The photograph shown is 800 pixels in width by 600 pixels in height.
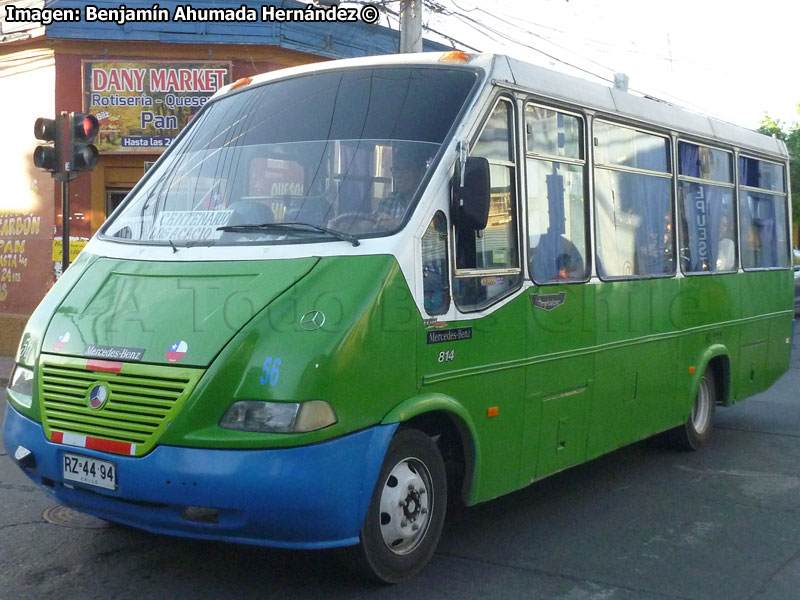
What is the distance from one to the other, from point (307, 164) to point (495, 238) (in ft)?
3.63

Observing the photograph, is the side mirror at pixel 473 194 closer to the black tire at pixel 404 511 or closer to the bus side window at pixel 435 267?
the bus side window at pixel 435 267

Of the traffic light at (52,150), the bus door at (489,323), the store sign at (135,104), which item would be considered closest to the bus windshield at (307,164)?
the bus door at (489,323)

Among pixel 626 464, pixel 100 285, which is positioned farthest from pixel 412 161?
pixel 626 464

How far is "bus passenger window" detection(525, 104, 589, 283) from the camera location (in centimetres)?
577

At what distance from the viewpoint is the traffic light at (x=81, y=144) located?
11.7 metres

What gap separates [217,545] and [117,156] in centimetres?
1165

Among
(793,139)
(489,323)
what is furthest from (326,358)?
(793,139)

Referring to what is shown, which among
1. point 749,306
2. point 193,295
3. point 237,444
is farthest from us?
point 749,306

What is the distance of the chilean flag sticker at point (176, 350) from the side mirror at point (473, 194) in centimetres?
152

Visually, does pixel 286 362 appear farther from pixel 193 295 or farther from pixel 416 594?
pixel 416 594

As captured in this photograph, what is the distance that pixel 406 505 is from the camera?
468 cm

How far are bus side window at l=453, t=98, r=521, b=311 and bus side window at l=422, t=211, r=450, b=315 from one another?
10cm

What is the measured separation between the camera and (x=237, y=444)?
412 cm

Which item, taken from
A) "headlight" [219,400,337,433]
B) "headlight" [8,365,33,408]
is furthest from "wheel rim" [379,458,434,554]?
"headlight" [8,365,33,408]
